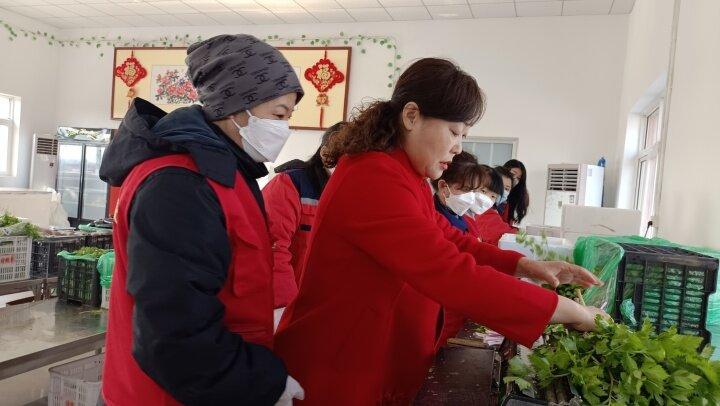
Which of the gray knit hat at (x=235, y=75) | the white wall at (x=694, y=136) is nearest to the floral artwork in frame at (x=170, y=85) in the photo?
the white wall at (x=694, y=136)

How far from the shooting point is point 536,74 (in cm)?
634

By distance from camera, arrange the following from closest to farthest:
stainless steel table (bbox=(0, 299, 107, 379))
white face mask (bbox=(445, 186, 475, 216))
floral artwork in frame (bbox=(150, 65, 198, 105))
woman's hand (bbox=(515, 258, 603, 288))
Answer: woman's hand (bbox=(515, 258, 603, 288)), stainless steel table (bbox=(0, 299, 107, 379)), white face mask (bbox=(445, 186, 475, 216)), floral artwork in frame (bbox=(150, 65, 198, 105))

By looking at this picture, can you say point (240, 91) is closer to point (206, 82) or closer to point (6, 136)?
point (206, 82)

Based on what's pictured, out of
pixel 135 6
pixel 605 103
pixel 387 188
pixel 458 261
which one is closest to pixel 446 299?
pixel 458 261

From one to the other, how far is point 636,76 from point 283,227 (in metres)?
3.95

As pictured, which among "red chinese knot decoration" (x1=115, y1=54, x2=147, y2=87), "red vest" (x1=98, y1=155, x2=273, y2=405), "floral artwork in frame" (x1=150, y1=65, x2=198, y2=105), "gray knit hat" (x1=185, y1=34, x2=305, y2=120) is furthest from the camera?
"red chinese knot decoration" (x1=115, y1=54, x2=147, y2=87)

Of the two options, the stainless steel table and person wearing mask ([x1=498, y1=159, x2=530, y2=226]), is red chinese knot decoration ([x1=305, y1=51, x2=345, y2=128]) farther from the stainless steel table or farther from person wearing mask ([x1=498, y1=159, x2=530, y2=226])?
the stainless steel table

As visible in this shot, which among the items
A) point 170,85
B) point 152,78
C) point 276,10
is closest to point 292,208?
point 276,10

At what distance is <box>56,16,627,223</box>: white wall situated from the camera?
6.12m

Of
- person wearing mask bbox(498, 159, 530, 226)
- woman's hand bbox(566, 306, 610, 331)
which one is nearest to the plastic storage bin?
woman's hand bbox(566, 306, 610, 331)

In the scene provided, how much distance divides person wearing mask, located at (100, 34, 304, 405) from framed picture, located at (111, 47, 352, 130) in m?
5.89

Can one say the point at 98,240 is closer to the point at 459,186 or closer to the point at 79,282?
the point at 79,282

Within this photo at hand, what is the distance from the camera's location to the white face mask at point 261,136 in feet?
3.72

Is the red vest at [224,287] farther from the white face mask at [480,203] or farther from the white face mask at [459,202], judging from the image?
the white face mask at [480,203]
